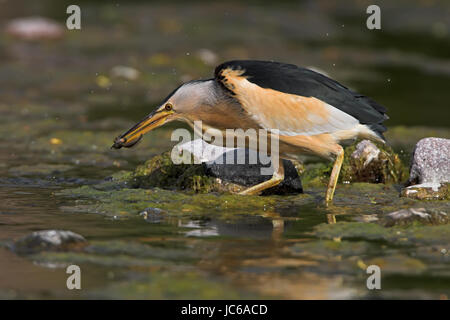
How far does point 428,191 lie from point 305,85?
1.73m

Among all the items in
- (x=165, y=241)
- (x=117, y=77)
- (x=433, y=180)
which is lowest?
(x=165, y=241)

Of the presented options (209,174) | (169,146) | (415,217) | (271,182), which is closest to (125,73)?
(169,146)

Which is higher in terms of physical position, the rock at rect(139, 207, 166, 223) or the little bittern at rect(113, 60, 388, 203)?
the little bittern at rect(113, 60, 388, 203)

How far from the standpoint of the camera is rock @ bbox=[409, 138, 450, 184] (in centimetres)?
959

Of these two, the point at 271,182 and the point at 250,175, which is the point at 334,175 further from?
the point at 250,175

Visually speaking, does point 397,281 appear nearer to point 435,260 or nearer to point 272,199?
point 435,260

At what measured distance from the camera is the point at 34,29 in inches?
819

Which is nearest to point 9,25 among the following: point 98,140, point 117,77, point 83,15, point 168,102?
point 83,15

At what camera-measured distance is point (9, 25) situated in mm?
21078

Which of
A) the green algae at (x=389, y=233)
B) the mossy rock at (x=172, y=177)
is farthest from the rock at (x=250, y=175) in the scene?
the green algae at (x=389, y=233)

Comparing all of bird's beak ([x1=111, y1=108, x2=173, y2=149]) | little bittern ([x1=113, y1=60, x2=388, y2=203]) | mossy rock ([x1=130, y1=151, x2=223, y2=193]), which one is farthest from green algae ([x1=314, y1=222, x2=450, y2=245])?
bird's beak ([x1=111, y1=108, x2=173, y2=149])

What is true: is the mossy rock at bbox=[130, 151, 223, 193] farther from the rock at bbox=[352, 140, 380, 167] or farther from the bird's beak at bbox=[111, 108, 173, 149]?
the rock at bbox=[352, 140, 380, 167]

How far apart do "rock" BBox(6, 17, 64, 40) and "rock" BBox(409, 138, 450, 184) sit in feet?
42.1
